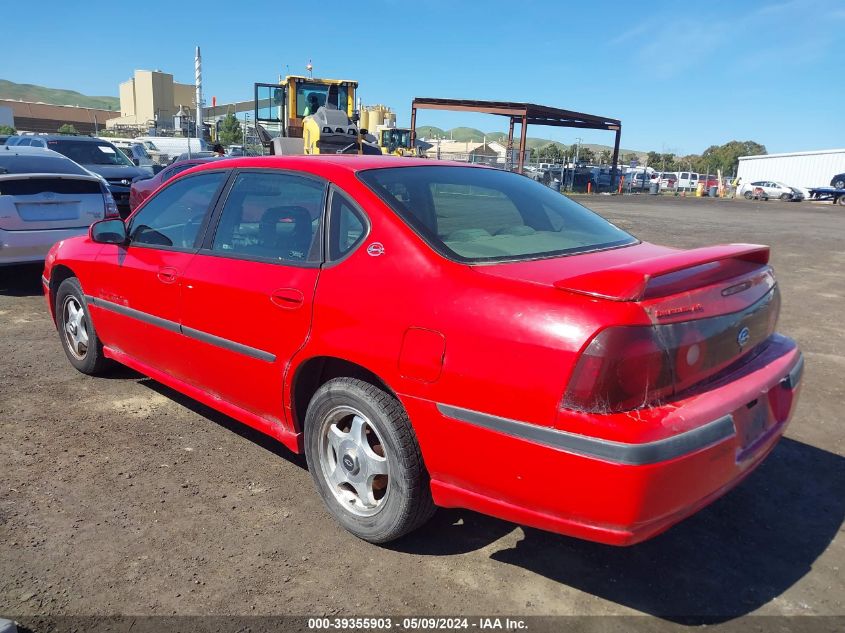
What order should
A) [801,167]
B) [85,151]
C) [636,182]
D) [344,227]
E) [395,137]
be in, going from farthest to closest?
[801,167], [636,182], [395,137], [85,151], [344,227]

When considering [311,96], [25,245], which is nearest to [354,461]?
[25,245]

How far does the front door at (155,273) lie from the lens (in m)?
3.75

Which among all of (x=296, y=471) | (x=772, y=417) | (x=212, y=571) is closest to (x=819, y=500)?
(x=772, y=417)

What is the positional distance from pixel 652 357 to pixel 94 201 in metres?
7.54

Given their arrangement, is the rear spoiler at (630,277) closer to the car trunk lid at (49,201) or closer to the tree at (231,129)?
the car trunk lid at (49,201)

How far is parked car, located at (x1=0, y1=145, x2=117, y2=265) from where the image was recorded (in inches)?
285

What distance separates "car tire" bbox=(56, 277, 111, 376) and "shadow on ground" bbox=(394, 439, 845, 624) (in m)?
2.97

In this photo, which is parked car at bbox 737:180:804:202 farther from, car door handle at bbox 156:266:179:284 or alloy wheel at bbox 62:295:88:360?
car door handle at bbox 156:266:179:284

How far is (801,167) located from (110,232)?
6308cm

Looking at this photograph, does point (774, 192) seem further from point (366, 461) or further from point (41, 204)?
point (366, 461)

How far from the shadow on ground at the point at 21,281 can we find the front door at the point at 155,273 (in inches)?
161

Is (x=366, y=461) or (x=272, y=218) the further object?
(x=272, y=218)

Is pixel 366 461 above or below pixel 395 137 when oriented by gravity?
below

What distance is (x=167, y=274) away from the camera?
3766 millimetres
